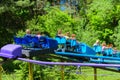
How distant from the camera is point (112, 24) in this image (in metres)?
20.4

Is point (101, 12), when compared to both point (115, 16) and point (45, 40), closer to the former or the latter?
point (115, 16)

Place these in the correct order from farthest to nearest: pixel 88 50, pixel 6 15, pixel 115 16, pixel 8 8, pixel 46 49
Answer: pixel 115 16
pixel 6 15
pixel 8 8
pixel 88 50
pixel 46 49

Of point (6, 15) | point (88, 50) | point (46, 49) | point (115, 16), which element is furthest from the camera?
point (115, 16)

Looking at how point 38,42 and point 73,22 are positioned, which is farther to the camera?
Result: point 73,22

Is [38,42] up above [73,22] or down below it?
above

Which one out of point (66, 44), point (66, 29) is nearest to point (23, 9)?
point (66, 29)

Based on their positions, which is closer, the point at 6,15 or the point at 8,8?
the point at 8,8

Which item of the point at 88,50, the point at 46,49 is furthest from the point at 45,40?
the point at 88,50

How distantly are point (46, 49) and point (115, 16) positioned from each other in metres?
14.0

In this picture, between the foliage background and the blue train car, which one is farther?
the foliage background

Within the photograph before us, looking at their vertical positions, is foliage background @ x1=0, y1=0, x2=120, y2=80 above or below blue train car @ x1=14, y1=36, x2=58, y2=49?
below

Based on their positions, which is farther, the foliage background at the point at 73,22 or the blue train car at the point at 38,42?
the foliage background at the point at 73,22

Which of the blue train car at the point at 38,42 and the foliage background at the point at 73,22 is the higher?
the blue train car at the point at 38,42

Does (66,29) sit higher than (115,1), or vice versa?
(115,1)
